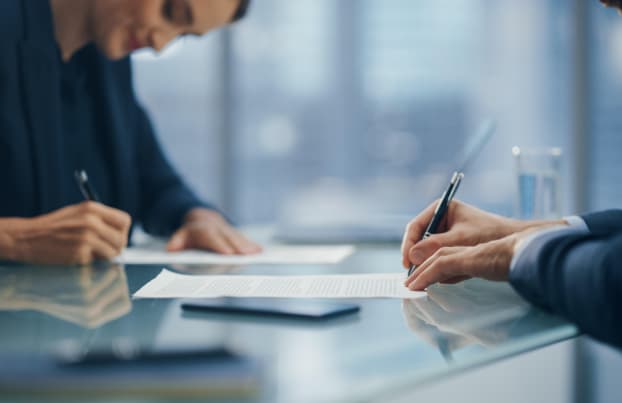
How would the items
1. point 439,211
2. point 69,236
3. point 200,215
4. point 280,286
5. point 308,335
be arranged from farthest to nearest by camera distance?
point 200,215, point 69,236, point 439,211, point 280,286, point 308,335

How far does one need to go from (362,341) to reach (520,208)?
0.88m

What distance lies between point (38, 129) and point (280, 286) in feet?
2.93

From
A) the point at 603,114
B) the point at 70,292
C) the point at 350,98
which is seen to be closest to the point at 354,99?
the point at 350,98

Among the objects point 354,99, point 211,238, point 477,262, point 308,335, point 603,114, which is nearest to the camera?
point 308,335

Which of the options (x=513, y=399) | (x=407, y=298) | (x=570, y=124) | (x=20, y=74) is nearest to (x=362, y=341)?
(x=407, y=298)

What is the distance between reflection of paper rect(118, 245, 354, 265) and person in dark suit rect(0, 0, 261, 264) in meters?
0.05

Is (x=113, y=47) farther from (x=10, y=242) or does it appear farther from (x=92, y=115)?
(x=10, y=242)

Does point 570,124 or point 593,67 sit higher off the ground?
point 593,67

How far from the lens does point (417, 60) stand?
4074 mm

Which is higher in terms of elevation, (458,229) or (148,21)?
(148,21)

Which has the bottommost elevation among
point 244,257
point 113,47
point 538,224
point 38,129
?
point 244,257

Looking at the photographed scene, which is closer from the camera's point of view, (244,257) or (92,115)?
(244,257)

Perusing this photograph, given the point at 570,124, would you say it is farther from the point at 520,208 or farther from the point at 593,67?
the point at 520,208

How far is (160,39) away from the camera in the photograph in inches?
64.1
